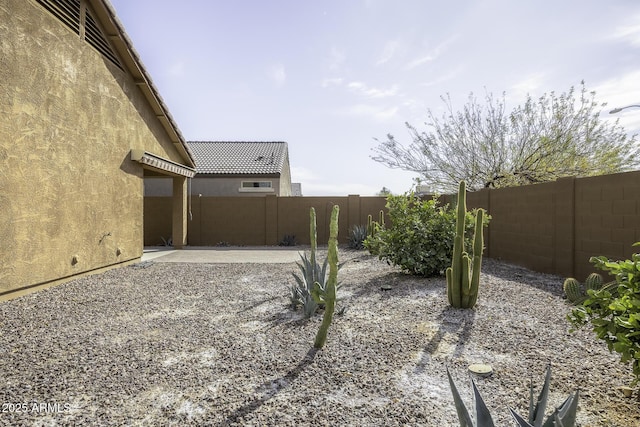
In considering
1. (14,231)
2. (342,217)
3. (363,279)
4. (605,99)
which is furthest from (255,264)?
(605,99)

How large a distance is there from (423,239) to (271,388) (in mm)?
4797

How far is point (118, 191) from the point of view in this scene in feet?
28.0

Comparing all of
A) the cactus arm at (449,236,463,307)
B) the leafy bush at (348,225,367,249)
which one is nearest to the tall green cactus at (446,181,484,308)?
the cactus arm at (449,236,463,307)

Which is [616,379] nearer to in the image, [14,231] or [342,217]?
[14,231]

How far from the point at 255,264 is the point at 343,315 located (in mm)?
5137

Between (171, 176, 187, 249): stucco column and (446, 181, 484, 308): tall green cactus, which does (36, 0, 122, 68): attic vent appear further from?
(446, 181, 484, 308): tall green cactus

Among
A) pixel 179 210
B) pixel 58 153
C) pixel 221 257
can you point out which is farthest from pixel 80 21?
pixel 179 210

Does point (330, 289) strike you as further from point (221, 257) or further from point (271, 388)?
point (221, 257)

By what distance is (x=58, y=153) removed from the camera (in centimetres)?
657

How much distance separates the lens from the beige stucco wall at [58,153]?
18.4 ft

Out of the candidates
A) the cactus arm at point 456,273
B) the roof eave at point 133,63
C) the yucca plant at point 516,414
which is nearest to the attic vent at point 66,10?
the roof eave at point 133,63

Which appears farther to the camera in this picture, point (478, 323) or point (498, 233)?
point (498, 233)

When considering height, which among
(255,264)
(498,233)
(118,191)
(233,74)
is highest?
(233,74)

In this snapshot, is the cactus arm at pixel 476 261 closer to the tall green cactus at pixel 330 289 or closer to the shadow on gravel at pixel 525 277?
the shadow on gravel at pixel 525 277
